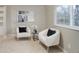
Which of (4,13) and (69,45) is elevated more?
(4,13)

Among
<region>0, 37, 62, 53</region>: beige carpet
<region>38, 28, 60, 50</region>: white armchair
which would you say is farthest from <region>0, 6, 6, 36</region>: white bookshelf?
<region>38, 28, 60, 50</region>: white armchair

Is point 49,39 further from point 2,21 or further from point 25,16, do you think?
point 2,21

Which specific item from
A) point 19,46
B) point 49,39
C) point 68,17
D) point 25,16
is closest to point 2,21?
point 25,16

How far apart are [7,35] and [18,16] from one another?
15.6 inches

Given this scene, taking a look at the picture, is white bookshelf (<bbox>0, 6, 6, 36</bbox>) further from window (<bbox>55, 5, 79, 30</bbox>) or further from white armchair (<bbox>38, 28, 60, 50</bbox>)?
window (<bbox>55, 5, 79, 30</bbox>)

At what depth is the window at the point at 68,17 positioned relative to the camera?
1913mm

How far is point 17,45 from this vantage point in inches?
77.0

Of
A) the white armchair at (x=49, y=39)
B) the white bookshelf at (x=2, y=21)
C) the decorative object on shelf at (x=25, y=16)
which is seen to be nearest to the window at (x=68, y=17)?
the white armchair at (x=49, y=39)

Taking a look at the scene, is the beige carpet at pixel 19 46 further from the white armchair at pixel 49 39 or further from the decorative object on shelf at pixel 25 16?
the decorative object on shelf at pixel 25 16

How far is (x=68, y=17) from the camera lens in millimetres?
2227

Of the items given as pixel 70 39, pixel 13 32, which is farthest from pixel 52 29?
pixel 13 32

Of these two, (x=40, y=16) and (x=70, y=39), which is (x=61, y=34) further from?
(x=40, y=16)

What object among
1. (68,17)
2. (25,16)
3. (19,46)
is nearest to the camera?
(25,16)
